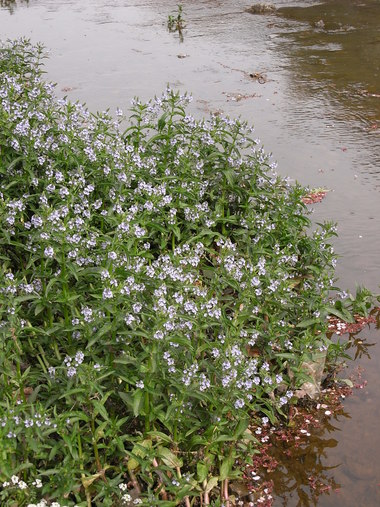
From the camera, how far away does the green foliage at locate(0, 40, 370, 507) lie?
3.69m

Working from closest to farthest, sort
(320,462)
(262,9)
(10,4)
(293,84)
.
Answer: (320,462) → (293,84) → (262,9) → (10,4)

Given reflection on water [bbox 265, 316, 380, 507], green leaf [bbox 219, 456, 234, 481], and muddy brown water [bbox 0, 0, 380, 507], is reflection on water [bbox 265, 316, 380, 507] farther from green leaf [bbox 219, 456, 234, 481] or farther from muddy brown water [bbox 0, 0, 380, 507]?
green leaf [bbox 219, 456, 234, 481]

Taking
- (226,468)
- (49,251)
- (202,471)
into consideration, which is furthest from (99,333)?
(226,468)

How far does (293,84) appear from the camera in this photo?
1136 centimetres

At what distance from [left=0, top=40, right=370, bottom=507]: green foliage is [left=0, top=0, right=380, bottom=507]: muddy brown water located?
57 centimetres

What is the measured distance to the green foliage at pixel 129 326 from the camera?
145 inches

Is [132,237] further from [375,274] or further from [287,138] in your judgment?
[287,138]

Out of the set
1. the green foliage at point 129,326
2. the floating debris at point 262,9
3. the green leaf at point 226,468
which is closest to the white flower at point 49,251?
the green foliage at point 129,326

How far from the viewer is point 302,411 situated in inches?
191

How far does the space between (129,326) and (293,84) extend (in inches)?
331

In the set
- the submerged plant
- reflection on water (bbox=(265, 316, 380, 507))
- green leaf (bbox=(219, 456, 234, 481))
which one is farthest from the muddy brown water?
green leaf (bbox=(219, 456, 234, 481))

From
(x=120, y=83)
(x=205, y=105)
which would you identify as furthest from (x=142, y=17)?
(x=205, y=105)

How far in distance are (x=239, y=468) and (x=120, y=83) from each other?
8.64 meters

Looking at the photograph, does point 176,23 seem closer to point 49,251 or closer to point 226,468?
point 49,251
